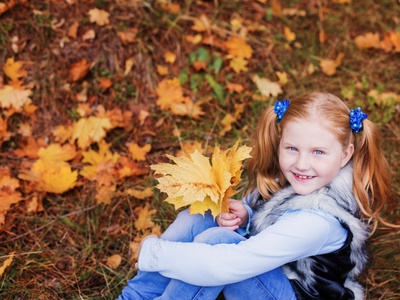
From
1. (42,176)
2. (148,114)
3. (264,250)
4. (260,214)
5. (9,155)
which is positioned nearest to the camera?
(264,250)

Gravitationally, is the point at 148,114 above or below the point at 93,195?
above

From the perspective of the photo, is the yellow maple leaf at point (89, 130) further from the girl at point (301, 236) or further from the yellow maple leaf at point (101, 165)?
the girl at point (301, 236)

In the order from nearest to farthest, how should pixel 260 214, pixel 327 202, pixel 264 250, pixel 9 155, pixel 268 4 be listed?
pixel 264 250, pixel 327 202, pixel 260 214, pixel 9 155, pixel 268 4

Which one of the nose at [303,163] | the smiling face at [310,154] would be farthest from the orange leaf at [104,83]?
the nose at [303,163]

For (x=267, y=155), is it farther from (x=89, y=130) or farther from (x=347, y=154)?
(x=89, y=130)

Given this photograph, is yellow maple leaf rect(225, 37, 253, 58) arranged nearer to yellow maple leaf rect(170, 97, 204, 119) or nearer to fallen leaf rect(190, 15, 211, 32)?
fallen leaf rect(190, 15, 211, 32)

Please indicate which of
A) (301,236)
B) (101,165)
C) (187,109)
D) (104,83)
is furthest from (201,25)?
(301,236)

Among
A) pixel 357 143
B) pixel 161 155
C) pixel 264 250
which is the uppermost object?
pixel 357 143

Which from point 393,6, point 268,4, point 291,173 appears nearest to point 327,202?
point 291,173

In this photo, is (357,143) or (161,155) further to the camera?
(161,155)

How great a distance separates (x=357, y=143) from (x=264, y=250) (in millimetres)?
787

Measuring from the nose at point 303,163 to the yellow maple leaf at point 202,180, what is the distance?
9.9 inches

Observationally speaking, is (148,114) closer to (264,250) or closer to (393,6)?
(264,250)

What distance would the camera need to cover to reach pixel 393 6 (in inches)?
154
